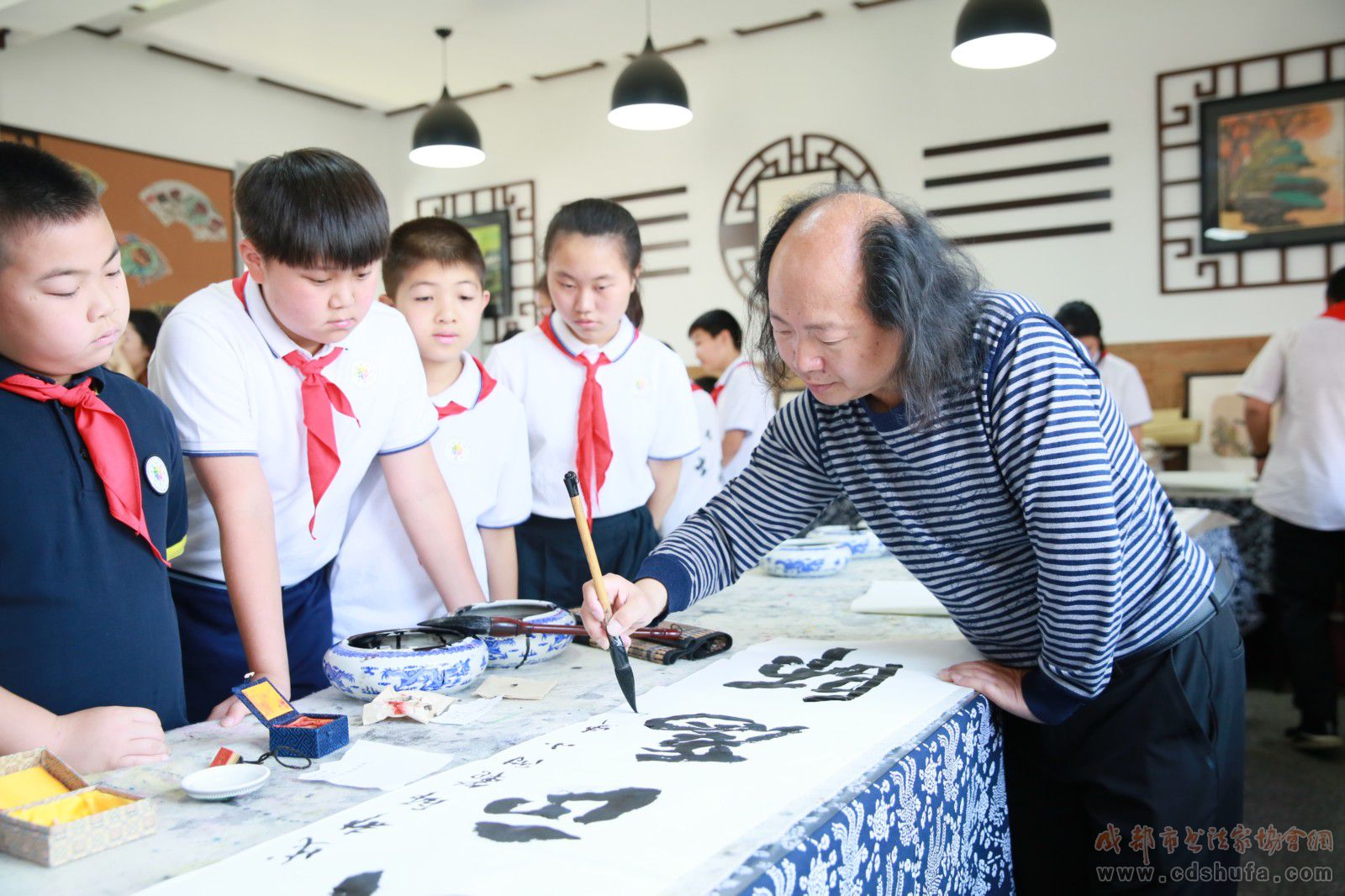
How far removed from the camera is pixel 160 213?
6117mm

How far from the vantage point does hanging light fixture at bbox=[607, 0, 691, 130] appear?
14.7 ft

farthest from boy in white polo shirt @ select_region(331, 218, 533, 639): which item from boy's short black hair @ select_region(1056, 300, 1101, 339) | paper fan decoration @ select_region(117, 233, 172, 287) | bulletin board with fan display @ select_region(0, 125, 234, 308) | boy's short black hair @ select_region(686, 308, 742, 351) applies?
paper fan decoration @ select_region(117, 233, 172, 287)

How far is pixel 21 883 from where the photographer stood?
76 cm

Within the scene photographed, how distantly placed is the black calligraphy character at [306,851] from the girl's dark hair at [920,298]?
79 centimetres

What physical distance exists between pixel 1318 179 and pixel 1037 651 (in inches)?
177

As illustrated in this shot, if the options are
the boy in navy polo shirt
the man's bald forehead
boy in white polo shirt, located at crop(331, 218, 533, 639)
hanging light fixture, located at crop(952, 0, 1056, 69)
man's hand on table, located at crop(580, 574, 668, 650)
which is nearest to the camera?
the boy in navy polo shirt

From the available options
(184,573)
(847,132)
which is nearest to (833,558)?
(184,573)

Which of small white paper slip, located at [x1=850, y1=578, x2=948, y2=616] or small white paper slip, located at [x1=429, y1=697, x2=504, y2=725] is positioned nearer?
small white paper slip, located at [x1=429, y1=697, x2=504, y2=725]

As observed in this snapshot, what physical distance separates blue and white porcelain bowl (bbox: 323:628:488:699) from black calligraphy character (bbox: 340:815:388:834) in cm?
32

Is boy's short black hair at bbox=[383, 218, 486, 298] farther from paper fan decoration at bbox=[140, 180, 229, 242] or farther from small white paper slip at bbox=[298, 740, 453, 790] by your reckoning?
paper fan decoration at bbox=[140, 180, 229, 242]

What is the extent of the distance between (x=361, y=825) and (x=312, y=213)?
84cm

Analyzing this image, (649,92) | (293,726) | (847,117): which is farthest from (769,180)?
(293,726)

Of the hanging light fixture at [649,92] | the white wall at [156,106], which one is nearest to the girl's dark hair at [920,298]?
the hanging light fixture at [649,92]

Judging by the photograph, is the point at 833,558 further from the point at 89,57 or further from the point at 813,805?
the point at 89,57
